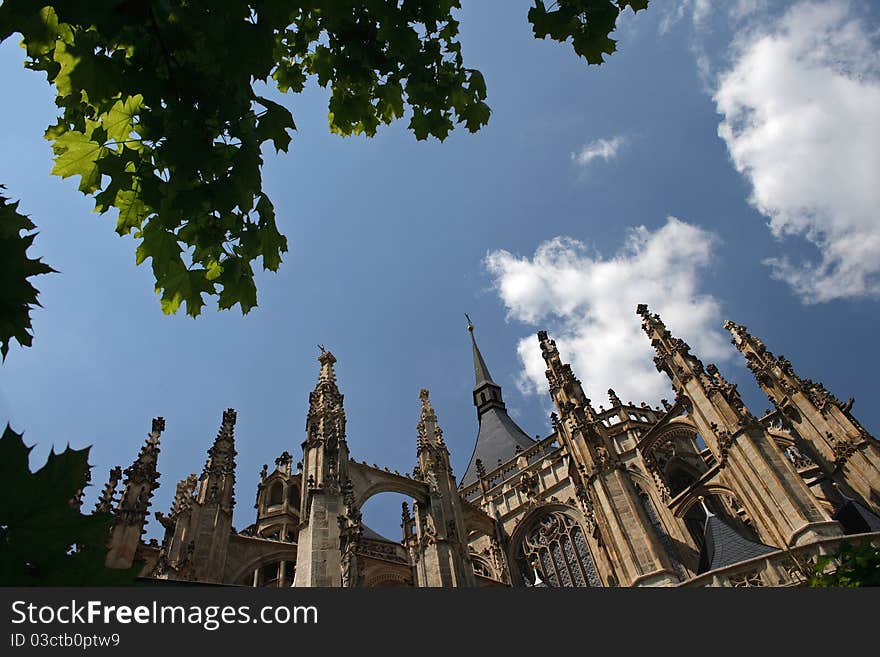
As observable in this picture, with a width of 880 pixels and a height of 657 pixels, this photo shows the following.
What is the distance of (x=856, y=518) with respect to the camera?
47.6 ft

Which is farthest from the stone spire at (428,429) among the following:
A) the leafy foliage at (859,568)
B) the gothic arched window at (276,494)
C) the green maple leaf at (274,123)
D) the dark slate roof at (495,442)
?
the green maple leaf at (274,123)

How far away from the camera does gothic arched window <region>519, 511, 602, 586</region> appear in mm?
21219

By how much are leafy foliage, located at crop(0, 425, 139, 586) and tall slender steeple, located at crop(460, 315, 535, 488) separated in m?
31.2

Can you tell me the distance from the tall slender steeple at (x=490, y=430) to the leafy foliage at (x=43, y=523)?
31171 millimetres

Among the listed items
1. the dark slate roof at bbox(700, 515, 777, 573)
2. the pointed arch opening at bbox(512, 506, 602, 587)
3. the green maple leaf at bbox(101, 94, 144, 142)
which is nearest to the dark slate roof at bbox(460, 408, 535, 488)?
the pointed arch opening at bbox(512, 506, 602, 587)

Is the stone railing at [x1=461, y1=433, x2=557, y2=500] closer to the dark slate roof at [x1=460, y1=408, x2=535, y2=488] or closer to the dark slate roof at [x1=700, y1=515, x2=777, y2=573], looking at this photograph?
the dark slate roof at [x1=460, y1=408, x2=535, y2=488]

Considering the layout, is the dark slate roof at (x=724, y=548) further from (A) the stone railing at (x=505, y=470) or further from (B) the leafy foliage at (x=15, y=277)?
(B) the leafy foliage at (x=15, y=277)

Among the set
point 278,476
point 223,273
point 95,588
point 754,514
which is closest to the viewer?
point 95,588

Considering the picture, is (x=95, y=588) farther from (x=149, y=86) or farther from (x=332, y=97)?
(x=332, y=97)

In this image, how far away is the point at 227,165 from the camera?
2.87 m

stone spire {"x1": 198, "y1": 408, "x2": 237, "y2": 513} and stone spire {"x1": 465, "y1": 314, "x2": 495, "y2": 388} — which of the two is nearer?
stone spire {"x1": 198, "y1": 408, "x2": 237, "y2": 513}

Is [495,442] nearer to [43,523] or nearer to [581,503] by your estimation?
[581,503]

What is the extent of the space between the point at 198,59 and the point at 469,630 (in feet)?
10.4

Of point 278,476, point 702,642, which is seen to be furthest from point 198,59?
point 278,476
